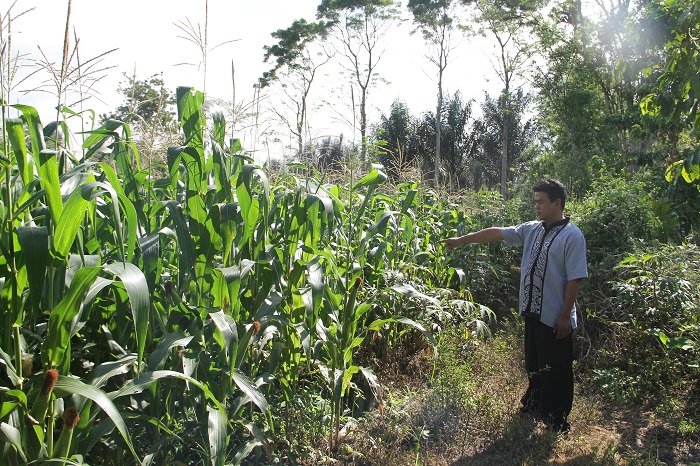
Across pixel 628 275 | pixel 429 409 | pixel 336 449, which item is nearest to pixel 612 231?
pixel 628 275

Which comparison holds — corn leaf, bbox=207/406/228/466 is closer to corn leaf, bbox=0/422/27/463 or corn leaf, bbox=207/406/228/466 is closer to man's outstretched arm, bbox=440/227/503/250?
corn leaf, bbox=0/422/27/463

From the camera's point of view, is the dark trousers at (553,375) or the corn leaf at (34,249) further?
the dark trousers at (553,375)

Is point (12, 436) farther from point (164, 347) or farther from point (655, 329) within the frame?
point (655, 329)

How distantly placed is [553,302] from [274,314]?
81.8 inches

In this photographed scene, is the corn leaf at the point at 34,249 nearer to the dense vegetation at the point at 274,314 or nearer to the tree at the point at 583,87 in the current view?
the dense vegetation at the point at 274,314

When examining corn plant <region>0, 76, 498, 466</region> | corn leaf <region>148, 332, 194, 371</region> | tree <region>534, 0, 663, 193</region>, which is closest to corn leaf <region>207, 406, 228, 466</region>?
corn plant <region>0, 76, 498, 466</region>

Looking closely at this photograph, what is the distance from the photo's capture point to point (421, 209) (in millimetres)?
6168

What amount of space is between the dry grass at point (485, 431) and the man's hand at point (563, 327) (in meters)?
0.58

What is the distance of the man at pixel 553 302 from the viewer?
3.59 meters

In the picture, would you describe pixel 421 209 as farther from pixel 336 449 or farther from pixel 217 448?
pixel 217 448

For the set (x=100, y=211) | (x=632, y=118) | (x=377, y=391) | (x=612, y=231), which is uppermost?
(x=632, y=118)

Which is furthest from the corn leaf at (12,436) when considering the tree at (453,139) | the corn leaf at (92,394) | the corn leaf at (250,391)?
the tree at (453,139)

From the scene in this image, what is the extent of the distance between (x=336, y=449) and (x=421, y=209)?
3.59 meters

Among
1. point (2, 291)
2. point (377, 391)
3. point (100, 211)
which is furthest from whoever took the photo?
point (377, 391)
